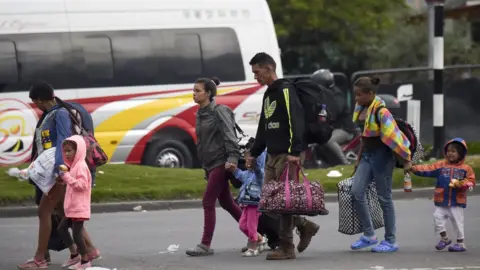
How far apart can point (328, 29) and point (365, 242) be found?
26072 millimetres

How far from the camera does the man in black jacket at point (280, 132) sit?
395 inches

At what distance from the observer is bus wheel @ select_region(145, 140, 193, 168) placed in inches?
792

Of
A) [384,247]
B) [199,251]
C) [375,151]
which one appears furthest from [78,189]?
[384,247]

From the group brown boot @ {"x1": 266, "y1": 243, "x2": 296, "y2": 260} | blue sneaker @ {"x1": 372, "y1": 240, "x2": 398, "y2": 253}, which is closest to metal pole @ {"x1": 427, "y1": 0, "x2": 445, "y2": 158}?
blue sneaker @ {"x1": 372, "y1": 240, "x2": 398, "y2": 253}

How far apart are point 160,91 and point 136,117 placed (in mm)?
700

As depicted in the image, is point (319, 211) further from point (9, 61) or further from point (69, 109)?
point (9, 61)

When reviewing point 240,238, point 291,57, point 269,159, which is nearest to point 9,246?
point 240,238

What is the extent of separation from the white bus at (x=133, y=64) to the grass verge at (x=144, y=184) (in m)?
1.88

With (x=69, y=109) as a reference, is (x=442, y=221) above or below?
below

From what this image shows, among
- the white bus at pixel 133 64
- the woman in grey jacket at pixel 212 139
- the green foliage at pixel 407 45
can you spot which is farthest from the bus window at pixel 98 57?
the green foliage at pixel 407 45

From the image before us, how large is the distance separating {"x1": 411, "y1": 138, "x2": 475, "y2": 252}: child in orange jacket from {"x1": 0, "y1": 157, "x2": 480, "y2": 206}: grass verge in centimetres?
576

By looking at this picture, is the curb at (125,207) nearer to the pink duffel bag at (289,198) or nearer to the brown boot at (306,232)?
the brown boot at (306,232)

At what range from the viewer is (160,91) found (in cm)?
2034

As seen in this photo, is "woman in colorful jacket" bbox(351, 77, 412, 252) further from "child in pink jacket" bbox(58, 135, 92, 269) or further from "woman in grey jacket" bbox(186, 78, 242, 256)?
"child in pink jacket" bbox(58, 135, 92, 269)
